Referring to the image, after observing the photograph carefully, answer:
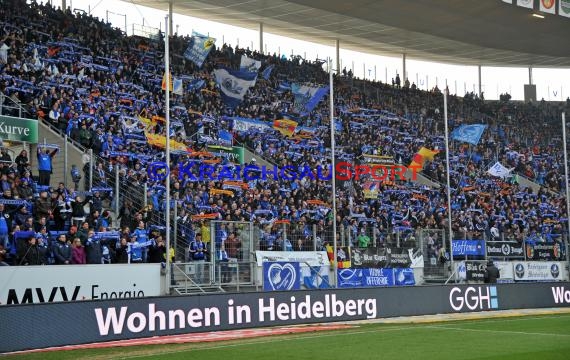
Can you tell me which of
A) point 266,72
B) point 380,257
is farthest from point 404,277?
point 266,72

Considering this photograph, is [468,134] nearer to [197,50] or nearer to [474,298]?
[197,50]

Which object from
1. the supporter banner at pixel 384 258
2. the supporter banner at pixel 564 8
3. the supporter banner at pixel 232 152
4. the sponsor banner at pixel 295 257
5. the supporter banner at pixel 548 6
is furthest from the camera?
the supporter banner at pixel 564 8

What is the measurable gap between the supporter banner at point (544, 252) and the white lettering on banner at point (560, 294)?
579 centimetres

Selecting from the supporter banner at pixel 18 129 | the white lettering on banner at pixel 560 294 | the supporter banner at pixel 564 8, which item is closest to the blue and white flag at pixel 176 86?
the supporter banner at pixel 18 129

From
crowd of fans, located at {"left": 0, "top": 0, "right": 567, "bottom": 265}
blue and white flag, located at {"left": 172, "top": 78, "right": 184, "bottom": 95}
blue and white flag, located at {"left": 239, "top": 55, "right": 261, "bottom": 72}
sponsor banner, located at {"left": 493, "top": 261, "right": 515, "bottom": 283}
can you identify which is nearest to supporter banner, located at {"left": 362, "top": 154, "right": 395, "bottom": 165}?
crowd of fans, located at {"left": 0, "top": 0, "right": 567, "bottom": 265}

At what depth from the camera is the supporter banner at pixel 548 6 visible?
4338 centimetres

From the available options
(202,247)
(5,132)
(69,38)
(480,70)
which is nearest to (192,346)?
(202,247)

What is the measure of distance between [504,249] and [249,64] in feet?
47.3

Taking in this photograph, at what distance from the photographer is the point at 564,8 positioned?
44.2m

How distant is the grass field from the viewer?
13.9m

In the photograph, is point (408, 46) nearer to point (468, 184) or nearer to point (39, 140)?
point (468, 184)

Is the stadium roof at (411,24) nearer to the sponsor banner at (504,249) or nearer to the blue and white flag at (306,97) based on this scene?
the blue and white flag at (306,97)

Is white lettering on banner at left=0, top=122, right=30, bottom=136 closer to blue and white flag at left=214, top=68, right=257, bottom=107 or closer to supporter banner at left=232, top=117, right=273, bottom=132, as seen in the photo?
supporter banner at left=232, top=117, right=273, bottom=132

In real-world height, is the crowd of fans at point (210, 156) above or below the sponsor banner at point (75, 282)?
above
